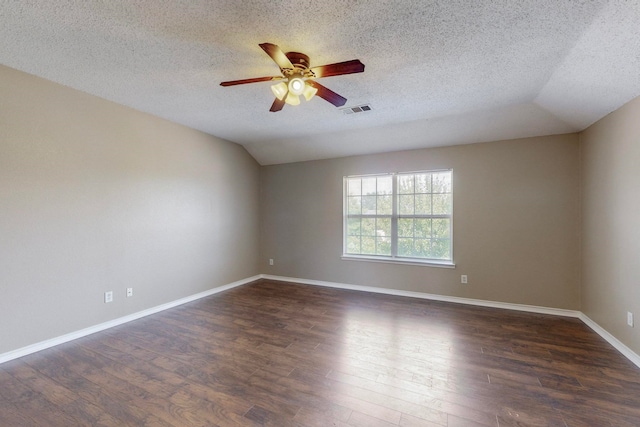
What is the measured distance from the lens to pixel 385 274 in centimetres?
445

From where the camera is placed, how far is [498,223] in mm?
3777

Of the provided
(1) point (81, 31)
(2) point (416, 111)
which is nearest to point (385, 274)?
(2) point (416, 111)

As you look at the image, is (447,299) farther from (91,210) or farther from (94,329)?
(91,210)

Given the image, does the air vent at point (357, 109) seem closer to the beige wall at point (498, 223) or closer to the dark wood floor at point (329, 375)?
the beige wall at point (498, 223)

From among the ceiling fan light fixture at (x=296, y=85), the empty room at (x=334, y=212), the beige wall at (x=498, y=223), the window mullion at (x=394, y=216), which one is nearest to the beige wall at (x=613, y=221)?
the empty room at (x=334, y=212)

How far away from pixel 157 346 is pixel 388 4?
340cm

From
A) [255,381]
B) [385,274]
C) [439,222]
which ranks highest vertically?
[439,222]

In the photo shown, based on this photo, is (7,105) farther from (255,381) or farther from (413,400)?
(413,400)

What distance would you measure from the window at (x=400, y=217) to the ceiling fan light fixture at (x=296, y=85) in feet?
9.04


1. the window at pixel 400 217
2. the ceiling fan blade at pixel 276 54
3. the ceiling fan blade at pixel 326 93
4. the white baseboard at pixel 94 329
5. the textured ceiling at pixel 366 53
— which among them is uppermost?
the textured ceiling at pixel 366 53

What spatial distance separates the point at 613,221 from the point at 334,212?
344cm

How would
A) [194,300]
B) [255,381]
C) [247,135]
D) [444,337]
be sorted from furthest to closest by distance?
1. [247,135]
2. [194,300]
3. [444,337]
4. [255,381]

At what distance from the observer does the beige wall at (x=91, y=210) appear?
8.04 ft

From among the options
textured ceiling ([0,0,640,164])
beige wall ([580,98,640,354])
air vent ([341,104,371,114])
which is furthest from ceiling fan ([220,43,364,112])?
beige wall ([580,98,640,354])
